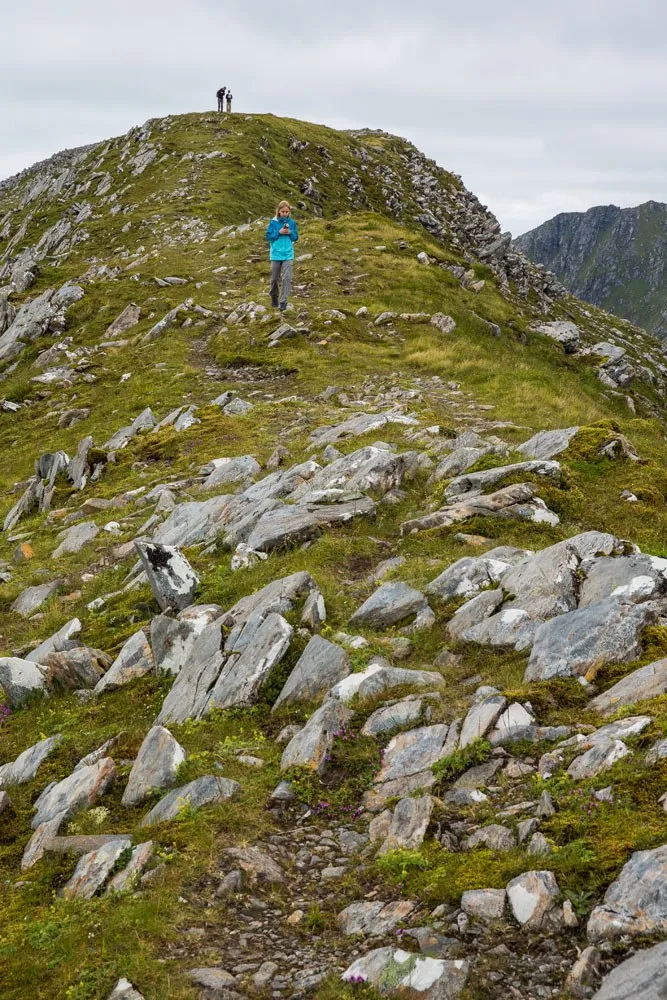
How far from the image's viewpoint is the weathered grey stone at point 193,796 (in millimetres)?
7531

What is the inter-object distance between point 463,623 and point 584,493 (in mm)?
4935

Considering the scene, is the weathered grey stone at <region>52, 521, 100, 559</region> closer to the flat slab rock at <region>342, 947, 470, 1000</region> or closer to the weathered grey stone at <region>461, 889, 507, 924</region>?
the flat slab rock at <region>342, 947, 470, 1000</region>

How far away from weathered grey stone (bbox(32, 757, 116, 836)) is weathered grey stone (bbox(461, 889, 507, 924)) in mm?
4603

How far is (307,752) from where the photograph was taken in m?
8.09

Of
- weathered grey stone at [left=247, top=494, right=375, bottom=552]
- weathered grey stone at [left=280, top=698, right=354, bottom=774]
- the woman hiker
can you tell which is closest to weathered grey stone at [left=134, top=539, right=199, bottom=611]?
weathered grey stone at [left=247, top=494, right=375, bottom=552]

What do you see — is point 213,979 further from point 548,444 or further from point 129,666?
point 548,444

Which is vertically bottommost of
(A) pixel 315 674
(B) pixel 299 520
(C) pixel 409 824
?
(C) pixel 409 824

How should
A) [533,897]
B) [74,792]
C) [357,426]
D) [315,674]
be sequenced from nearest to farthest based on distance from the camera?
[533,897], [74,792], [315,674], [357,426]

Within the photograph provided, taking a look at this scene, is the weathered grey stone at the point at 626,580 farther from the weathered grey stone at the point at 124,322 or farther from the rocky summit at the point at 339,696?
the weathered grey stone at the point at 124,322

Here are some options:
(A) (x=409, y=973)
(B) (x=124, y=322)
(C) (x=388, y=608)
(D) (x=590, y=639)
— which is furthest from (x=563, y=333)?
(A) (x=409, y=973)

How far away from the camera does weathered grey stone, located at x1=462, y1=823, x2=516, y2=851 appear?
6066 millimetres

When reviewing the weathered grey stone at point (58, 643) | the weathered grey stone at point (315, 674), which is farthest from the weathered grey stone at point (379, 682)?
the weathered grey stone at point (58, 643)

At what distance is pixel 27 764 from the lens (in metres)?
9.40

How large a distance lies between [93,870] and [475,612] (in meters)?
5.52
